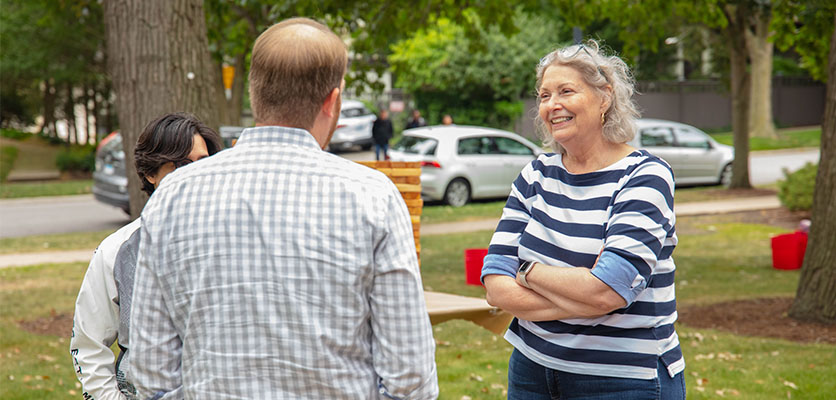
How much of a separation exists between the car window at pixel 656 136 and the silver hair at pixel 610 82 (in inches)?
651

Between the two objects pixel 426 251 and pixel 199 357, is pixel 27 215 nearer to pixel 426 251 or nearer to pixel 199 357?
→ pixel 426 251

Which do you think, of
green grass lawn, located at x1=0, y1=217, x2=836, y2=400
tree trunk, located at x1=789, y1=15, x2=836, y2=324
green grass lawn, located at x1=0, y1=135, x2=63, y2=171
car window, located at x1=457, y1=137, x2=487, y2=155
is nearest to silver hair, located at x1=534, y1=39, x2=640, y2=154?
green grass lawn, located at x1=0, y1=217, x2=836, y2=400

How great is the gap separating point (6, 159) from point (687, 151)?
20.0 metres

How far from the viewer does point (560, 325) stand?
A: 8.11 feet

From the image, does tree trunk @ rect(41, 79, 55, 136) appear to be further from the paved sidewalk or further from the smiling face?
the smiling face

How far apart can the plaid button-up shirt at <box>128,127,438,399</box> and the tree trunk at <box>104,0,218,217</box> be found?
3.41m

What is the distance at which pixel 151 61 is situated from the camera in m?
5.00

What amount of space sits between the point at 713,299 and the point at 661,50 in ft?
112

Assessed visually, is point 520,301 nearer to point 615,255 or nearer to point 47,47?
point 615,255

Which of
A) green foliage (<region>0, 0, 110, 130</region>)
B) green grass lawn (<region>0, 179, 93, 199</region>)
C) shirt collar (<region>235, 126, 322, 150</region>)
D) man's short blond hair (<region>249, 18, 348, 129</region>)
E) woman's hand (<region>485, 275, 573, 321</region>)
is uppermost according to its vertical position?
green foliage (<region>0, 0, 110, 130</region>)

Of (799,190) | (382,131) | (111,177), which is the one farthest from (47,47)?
(799,190)

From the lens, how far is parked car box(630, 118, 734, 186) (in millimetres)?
18703

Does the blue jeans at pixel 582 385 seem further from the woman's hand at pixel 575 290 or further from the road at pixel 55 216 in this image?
the road at pixel 55 216

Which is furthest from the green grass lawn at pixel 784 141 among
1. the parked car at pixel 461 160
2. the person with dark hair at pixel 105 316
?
the person with dark hair at pixel 105 316
